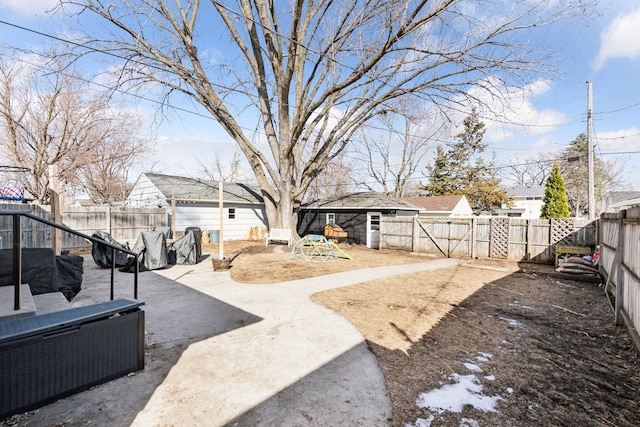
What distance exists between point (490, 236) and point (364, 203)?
20.8 ft

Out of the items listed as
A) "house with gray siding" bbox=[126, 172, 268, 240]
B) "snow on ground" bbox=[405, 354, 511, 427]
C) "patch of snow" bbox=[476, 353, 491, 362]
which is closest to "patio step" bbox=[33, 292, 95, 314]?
"snow on ground" bbox=[405, 354, 511, 427]

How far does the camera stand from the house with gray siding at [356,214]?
15.5 metres

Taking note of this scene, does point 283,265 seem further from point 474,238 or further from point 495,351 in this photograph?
point 474,238

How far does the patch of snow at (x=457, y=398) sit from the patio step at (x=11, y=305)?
3.45 metres

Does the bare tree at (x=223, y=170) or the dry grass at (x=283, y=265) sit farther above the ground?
the bare tree at (x=223, y=170)

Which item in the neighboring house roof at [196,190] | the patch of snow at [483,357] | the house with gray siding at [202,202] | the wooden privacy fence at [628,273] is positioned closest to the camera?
the patch of snow at [483,357]

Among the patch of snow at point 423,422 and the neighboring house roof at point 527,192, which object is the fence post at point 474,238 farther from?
the neighboring house roof at point 527,192

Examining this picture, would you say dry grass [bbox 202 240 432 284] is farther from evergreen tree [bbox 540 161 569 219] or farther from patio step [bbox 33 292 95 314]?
evergreen tree [bbox 540 161 569 219]

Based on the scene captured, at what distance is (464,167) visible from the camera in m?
30.0

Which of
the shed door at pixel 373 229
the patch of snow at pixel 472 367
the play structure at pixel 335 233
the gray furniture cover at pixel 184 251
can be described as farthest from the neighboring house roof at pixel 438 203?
the patch of snow at pixel 472 367

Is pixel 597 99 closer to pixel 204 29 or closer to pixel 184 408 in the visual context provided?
pixel 204 29

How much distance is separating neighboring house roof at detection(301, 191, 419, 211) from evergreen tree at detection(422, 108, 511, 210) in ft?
49.2

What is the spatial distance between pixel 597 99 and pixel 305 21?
45.5 ft

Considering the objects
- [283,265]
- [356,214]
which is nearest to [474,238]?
[356,214]
